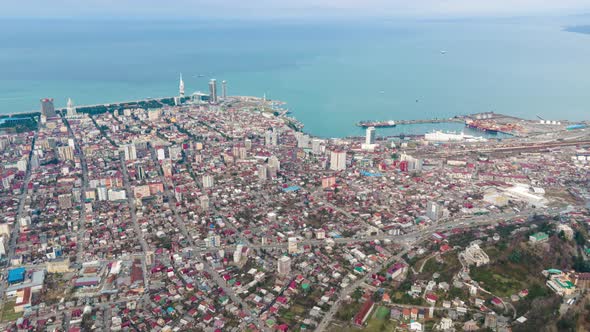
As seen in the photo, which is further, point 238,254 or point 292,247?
point 292,247

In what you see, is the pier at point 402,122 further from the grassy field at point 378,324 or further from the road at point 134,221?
the grassy field at point 378,324

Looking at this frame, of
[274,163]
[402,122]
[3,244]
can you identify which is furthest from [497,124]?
[3,244]

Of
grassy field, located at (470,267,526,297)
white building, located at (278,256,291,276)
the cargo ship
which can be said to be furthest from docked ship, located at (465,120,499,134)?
white building, located at (278,256,291,276)

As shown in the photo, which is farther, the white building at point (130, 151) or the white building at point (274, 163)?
the white building at point (130, 151)

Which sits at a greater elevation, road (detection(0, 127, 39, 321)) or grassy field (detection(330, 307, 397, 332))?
road (detection(0, 127, 39, 321))

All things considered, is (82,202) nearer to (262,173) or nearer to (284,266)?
(262,173)

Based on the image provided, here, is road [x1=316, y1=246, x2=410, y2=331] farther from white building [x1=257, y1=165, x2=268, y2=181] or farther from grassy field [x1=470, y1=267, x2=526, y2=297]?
white building [x1=257, y1=165, x2=268, y2=181]

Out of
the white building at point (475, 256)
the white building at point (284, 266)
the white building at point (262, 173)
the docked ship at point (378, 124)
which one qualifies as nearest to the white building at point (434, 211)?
the white building at point (475, 256)

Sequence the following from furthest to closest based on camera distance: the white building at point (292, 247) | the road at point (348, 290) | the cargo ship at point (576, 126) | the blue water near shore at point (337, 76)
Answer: the blue water near shore at point (337, 76) < the cargo ship at point (576, 126) < the white building at point (292, 247) < the road at point (348, 290)
